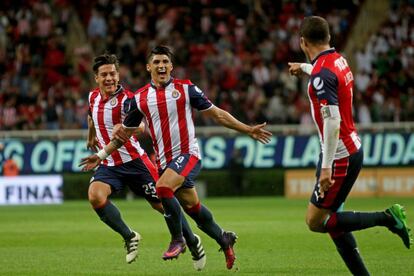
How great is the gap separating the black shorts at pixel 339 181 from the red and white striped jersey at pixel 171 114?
90.7 inches

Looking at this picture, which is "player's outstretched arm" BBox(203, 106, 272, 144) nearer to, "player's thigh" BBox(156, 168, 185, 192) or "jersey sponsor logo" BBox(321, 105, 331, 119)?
"player's thigh" BBox(156, 168, 185, 192)

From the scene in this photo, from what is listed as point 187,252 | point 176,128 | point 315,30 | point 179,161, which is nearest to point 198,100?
point 176,128

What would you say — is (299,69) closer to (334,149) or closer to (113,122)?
(334,149)

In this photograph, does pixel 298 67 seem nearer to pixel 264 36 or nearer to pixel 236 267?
pixel 236 267

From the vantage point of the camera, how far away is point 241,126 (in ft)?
33.1

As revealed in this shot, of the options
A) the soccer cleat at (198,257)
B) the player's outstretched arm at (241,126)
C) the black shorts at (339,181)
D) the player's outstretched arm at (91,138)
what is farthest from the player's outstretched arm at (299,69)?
the player's outstretched arm at (91,138)

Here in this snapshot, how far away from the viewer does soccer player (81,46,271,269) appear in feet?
33.4

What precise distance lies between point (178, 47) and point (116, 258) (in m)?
16.7

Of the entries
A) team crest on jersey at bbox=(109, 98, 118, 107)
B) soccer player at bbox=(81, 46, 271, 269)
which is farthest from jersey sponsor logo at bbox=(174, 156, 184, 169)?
team crest on jersey at bbox=(109, 98, 118, 107)

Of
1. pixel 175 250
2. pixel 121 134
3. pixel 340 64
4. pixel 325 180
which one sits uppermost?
pixel 340 64

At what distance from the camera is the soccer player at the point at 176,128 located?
10.2 metres

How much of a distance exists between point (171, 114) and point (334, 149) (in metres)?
2.65

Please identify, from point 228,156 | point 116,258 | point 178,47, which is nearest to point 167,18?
point 178,47

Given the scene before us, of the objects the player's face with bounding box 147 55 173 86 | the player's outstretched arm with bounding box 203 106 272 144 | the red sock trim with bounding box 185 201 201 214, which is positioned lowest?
the red sock trim with bounding box 185 201 201 214
